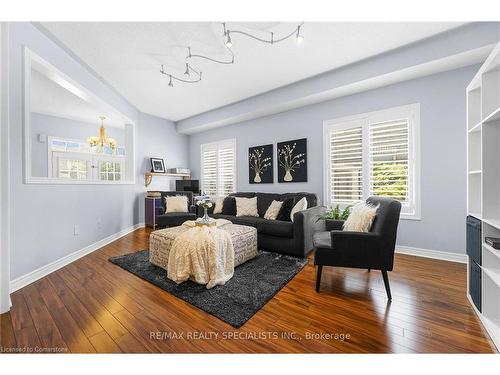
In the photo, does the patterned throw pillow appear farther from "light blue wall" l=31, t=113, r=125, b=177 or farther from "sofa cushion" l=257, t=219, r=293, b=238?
"light blue wall" l=31, t=113, r=125, b=177

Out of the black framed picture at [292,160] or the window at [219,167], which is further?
the window at [219,167]

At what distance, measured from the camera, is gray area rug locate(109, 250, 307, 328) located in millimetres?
1641

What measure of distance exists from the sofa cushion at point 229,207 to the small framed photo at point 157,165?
200 cm

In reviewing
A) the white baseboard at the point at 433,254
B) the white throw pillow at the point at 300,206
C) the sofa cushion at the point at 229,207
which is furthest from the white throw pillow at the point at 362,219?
the sofa cushion at the point at 229,207

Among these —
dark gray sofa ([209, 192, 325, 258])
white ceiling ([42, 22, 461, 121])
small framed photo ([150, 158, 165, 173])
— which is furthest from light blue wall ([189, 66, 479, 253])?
small framed photo ([150, 158, 165, 173])

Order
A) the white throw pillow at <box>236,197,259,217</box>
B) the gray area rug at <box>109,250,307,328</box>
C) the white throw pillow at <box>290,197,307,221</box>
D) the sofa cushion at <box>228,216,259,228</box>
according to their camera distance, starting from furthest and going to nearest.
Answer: the white throw pillow at <box>236,197,259,217</box>, the sofa cushion at <box>228,216,259,228</box>, the white throw pillow at <box>290,197,307,221</box>, the gray area rug at <box>109,250,307,328</box>

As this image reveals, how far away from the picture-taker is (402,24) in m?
2.14

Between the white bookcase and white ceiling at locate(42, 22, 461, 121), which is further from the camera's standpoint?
white ceiling at locate(42, 22, 461, 121)

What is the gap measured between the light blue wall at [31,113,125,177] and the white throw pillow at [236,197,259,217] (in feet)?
15.3

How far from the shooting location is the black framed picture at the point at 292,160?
3.80 metres

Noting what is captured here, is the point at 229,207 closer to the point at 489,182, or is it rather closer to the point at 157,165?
the point at 157,165

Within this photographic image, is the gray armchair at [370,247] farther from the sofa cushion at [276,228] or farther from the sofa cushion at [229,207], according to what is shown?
the sofa cushion at [229,207]

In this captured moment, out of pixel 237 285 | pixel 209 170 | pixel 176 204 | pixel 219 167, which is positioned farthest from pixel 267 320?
pixel 209 170
